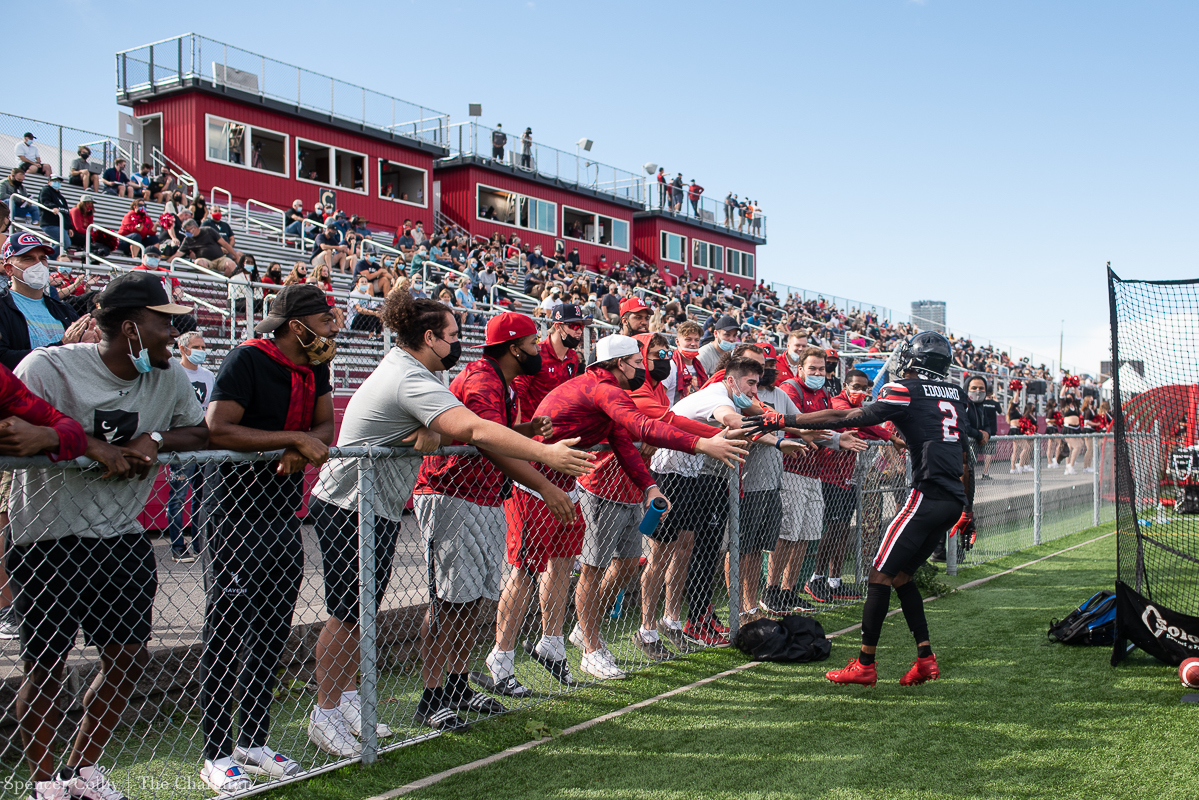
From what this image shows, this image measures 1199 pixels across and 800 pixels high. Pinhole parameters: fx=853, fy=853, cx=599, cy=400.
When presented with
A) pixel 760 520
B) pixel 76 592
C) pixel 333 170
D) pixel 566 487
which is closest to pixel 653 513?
pixel 566 487

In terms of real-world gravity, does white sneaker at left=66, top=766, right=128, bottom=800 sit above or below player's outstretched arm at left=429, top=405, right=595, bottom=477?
below

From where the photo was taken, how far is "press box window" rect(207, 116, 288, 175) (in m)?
23.6

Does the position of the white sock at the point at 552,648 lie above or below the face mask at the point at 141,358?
below

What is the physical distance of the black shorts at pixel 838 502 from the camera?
292 inches

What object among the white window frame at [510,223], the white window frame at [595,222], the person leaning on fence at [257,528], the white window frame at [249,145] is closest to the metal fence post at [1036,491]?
the person leaning on fence at [257,528]

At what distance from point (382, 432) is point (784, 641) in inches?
128

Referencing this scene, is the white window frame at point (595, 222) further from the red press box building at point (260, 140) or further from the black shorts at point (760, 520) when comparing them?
the black shorts at point (760, 520)

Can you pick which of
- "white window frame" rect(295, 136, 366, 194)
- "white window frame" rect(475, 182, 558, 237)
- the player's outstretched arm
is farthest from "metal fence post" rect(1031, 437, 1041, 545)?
"white window frame" rect(475, 182, 558, 237)

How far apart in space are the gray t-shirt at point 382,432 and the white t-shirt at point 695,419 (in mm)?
2257

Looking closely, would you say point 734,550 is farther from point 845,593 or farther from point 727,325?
point 727,325

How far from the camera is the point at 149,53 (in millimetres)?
23922

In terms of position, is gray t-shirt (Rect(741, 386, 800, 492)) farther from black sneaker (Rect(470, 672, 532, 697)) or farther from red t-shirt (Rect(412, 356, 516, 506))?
red t-shirt (Rect(412, 356, 516, 506))

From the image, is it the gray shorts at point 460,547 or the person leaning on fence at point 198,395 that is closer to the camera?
the gray shorts at point 460,547

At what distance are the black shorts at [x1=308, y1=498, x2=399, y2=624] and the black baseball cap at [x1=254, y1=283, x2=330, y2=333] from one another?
841 mm
